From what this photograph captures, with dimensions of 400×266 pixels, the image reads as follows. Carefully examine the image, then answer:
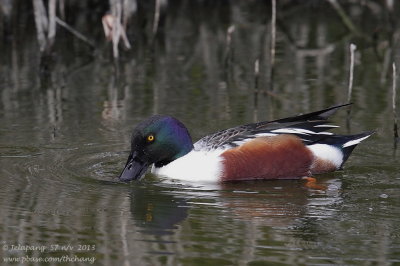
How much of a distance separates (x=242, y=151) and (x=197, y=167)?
1.13 feet

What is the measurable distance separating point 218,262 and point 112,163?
2.48 meters

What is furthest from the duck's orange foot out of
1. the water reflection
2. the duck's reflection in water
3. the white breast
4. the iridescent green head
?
the water reflection

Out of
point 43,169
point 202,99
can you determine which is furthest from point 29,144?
point 202,99

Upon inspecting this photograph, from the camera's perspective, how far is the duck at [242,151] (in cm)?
684

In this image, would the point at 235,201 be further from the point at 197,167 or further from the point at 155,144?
the point at 155,144

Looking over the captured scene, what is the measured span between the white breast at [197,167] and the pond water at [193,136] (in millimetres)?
109

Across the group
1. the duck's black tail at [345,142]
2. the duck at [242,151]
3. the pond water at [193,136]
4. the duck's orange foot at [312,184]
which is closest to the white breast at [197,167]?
the duck at [242,151]

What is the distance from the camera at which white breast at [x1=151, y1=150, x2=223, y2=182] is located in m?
6.82

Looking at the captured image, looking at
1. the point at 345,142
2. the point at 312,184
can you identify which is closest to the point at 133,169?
the point at 312,184

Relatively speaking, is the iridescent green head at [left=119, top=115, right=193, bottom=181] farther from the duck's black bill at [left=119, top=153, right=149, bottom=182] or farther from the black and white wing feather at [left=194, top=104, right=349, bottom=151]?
the black and white wing feather at [left=194, top=104, right=349, bottom=151]

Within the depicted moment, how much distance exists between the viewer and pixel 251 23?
46.0 ft

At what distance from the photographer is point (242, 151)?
6848mm

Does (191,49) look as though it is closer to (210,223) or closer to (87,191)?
(87,191)

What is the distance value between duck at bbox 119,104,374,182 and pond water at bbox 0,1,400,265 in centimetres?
10
